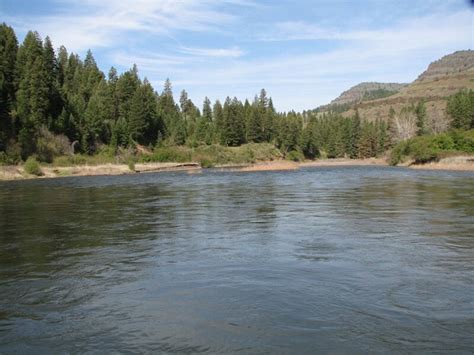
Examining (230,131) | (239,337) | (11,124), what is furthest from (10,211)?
(230,131)

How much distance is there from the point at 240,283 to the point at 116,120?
378ft

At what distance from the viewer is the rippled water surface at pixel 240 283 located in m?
8.26

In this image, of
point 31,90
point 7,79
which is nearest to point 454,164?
point 31,90

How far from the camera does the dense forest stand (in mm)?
90000

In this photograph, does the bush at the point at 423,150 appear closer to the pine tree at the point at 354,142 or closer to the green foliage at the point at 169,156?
the green foliage at the point at 169,156

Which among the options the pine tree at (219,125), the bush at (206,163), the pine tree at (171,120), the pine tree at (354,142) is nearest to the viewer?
the bush at (206,163)

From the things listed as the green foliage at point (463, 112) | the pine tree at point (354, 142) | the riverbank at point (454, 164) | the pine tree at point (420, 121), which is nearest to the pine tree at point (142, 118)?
the pine tree at point (354, 142)

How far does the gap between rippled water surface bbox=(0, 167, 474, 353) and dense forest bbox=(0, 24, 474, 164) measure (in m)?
63.3

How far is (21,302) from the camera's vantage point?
10.2 metres

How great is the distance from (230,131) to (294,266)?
121 metres

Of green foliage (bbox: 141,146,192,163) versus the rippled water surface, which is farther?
green foliage (bbox: 141,146,192,163)

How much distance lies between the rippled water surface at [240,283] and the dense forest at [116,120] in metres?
63.3

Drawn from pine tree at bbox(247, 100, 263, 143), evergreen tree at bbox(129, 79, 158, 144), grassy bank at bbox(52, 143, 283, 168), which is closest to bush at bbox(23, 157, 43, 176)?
grassy bank at bbox(52, 143, 283, 168)

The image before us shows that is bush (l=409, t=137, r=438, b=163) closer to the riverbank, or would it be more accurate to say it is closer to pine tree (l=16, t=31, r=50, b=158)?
the riverbank
